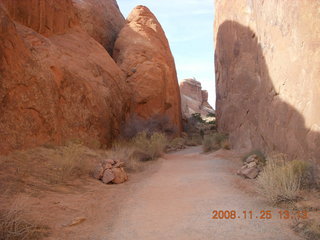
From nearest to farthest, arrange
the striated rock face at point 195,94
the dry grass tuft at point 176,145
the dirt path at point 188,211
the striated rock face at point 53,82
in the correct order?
1. the dirt path at point 188,211
2. the striated rock face at point 53,82
3. the dry grass tuft at point 176,145
4. the striated rock face at point 195,94

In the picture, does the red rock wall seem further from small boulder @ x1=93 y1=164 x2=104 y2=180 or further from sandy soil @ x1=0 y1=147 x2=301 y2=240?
sandy soil @ x1=0 y1=147 x2=301 y2=240

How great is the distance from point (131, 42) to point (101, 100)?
26.7ft

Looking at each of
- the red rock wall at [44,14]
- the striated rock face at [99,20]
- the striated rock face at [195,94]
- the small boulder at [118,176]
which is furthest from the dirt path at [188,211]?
the striated rock face at [195,94]

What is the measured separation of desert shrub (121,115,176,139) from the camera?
1427 centimetres

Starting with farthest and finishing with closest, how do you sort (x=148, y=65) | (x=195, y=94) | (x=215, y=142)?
(x=195, y=94)
(x=148, y=65)
(x=215, y=142)

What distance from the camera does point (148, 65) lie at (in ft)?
60.9

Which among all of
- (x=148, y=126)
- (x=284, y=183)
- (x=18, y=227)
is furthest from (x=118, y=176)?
(x=148, y=126)

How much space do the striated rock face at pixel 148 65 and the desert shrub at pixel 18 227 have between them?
13.3 metres

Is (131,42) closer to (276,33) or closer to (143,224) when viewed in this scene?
(276,33)

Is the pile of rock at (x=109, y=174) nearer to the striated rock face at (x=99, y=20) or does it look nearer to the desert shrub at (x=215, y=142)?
the desert shrub at (x=215, y=142)

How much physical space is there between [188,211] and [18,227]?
2457mm
